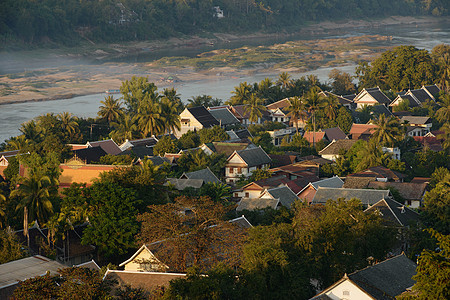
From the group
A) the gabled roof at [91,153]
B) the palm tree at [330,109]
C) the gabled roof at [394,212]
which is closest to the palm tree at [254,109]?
the palm tree at [330,109]

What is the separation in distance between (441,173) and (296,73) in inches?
2838

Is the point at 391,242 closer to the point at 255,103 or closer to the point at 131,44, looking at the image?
the point at 255,103

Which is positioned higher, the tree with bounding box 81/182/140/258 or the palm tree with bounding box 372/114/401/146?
the tree with bounding box 81/182/140/258

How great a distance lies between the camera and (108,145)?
65812mm

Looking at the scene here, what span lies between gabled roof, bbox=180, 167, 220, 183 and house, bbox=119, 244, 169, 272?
20572 mm

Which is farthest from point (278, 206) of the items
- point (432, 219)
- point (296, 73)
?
point (296, 73)

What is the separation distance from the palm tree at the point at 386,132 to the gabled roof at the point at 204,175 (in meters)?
17.1

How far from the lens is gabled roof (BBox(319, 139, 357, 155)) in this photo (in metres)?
64.4

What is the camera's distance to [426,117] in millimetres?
79062

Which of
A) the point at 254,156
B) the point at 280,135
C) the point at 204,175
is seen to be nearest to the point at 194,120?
the point at 280,135

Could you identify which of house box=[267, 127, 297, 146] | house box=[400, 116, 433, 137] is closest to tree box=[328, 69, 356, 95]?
house box=[400, 116, 433, 137]

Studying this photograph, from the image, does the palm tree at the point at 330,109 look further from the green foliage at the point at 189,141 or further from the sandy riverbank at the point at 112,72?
the sandy riverbank at the point at 112,72

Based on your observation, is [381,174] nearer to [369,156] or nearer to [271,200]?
[369,156]

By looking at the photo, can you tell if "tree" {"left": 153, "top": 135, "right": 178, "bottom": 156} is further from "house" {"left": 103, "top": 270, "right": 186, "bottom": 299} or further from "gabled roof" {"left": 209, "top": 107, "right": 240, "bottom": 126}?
"house" {"left": 103, "top": 270, "right": 186, "bottom": 299}
